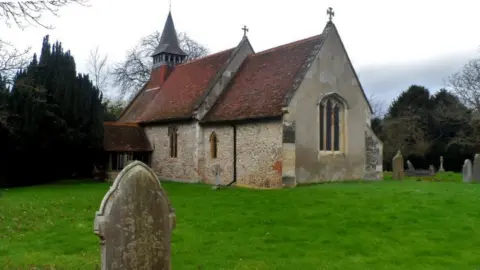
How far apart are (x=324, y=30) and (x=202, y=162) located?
8.51 m

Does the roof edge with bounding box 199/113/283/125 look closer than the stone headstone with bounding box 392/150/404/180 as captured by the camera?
Yes

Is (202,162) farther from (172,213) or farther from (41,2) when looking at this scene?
(172,213)

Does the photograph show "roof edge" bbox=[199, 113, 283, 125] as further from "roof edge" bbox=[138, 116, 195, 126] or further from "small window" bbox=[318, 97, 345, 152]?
"small window" bbox=[318, 97, 345, 152]

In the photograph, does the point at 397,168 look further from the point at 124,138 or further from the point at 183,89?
the point at 124,138

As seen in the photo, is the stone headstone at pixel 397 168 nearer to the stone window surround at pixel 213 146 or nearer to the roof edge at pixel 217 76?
the stone window surround at pixel 213 146

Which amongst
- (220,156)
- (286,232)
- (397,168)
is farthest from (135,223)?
(397,168)

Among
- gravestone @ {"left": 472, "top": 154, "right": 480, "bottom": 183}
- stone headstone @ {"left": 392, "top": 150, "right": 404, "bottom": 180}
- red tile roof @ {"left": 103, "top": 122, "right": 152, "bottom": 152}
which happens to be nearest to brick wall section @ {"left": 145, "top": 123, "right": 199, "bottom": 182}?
red tile roof @ {"left": 103, "top": 122, "right": 152, "bottom": 152}

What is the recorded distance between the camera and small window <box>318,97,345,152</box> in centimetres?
1922

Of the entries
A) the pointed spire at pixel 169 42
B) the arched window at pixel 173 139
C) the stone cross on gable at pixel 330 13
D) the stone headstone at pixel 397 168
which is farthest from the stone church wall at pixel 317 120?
the pointed spire at pixel 169 42

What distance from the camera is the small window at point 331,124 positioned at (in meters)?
19.2

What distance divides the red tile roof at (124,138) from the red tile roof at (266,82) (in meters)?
5.75

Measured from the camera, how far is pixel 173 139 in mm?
23641

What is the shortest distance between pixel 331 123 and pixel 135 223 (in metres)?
15.3

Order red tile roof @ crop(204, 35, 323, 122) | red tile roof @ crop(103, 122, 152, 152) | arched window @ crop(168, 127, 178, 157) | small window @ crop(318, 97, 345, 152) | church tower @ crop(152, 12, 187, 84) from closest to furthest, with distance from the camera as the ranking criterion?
red tile roof @ crop(204, 35, 323, 122)
small window @ crop(318, 97, 345, 152)
arched window @ crop(168, 127, 178, 157)
red tile roof @ crop(103, 122, 152, 152)
church tower @ crop(152, 12, 187, 84)
